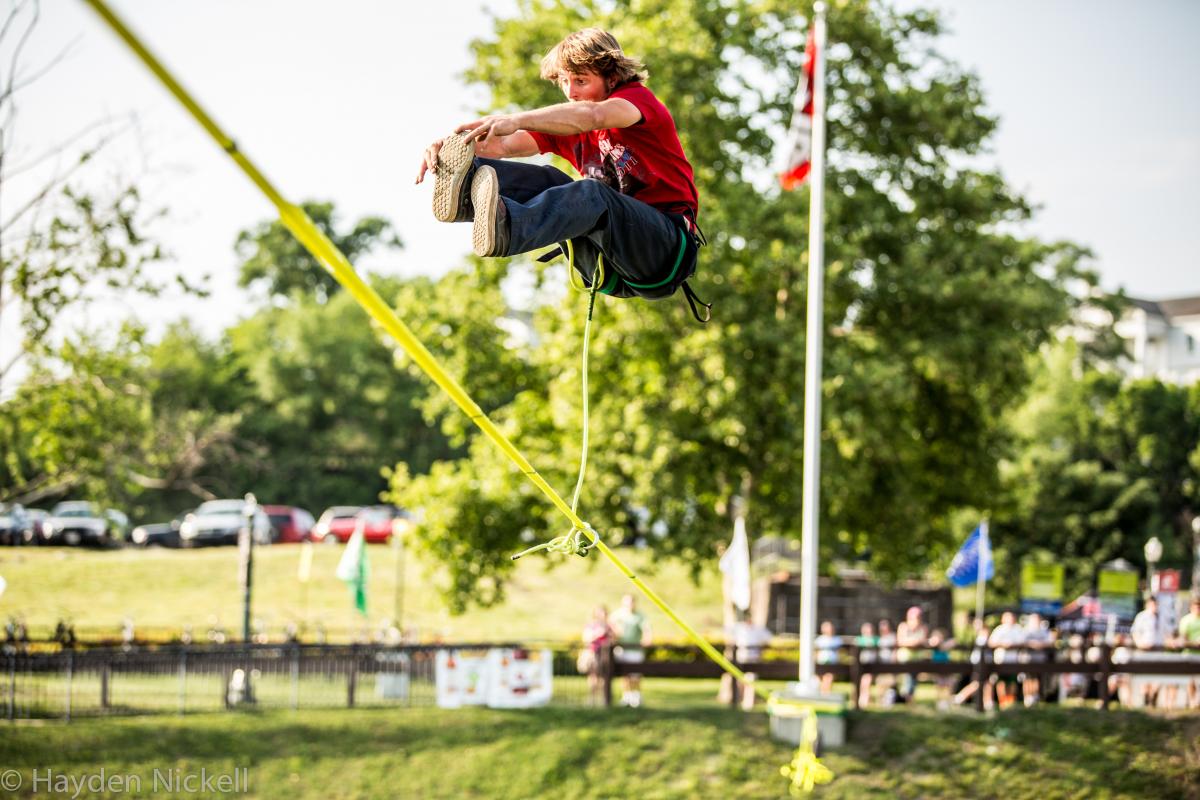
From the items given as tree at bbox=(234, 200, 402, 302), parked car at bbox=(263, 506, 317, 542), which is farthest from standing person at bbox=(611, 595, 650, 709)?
tree at bbox=(234, 200, 402, 302)

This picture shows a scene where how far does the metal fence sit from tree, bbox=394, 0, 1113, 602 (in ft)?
10.8

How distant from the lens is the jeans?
4.54 m

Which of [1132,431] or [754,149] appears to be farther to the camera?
[1132,431]

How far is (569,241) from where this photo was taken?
502 centimetres

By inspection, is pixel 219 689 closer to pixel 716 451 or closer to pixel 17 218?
pixel 17 218

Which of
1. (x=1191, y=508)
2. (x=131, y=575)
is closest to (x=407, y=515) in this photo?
(x=131, y=575)

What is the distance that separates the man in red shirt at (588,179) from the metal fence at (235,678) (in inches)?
499

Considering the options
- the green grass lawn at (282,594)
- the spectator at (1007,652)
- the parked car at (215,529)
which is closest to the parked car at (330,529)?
the green grass lawn at (282,594)

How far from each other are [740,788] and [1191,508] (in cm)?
3415

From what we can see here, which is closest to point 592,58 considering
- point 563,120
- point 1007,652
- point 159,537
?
point 563,120

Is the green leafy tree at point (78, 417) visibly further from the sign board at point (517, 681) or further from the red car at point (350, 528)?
the red car at point (350, 528)

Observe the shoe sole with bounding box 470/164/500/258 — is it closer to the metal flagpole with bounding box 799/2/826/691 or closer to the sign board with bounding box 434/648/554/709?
the metal flagpole with bounding box 799/2/826/691

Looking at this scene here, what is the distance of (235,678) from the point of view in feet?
56.1

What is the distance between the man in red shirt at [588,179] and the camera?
4.41 m
